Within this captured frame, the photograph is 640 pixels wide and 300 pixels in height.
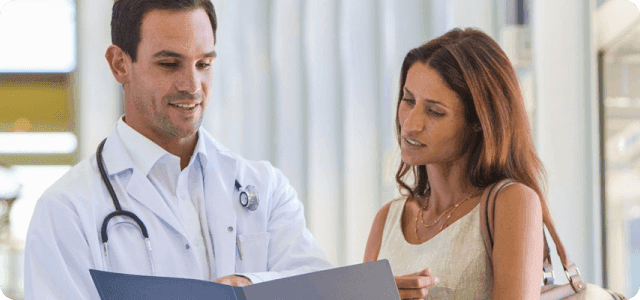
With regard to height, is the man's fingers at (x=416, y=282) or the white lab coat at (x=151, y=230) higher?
the white lab coat at (x=151, y=230)

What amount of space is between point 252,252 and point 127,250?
0.27 metres

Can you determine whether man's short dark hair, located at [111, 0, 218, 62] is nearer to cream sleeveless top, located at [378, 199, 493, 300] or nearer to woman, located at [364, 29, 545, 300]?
woman, located at [364, 29, 545, 300]

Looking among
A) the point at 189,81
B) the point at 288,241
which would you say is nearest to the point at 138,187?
the point at 189,81

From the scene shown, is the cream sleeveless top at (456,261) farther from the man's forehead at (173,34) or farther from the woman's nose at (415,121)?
the man's forehead at (173,34)

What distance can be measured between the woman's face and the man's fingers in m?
0.28

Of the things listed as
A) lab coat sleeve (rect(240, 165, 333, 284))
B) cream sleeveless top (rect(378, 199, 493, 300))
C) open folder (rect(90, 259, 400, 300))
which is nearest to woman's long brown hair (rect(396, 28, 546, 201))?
cream sleeveless top (rect(378, 199, 493, 300))

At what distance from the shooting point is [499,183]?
140 centimetres

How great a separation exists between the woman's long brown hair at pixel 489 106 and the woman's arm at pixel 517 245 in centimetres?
10

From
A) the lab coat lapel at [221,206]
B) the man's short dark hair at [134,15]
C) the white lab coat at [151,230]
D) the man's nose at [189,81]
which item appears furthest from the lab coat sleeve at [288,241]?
the man's short dark hair at [134,15]

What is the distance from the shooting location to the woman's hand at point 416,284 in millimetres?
1274

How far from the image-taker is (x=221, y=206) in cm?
145

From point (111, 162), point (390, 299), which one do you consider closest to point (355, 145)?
point (111, 162)

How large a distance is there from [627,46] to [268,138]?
55.1 inches

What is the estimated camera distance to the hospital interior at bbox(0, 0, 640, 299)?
244cm
